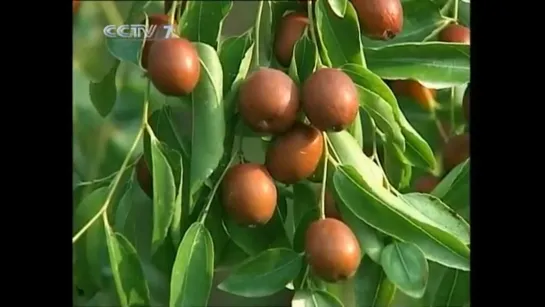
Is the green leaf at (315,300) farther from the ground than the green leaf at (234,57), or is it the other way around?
the green leaf at (234,57)

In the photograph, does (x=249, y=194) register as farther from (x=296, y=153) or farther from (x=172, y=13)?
(x=172, y=13)

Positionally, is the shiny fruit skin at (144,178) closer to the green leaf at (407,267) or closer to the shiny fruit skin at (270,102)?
the shiny fruit skin at (270,102)

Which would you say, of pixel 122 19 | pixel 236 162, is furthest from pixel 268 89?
pixel 122 19

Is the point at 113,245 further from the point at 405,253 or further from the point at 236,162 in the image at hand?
the point at 405,253

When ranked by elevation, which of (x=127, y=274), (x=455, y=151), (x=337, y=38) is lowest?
(x=127, y=274)

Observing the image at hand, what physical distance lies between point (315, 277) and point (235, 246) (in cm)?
8

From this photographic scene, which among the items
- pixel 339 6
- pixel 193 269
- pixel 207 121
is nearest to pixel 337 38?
pixel 339 6

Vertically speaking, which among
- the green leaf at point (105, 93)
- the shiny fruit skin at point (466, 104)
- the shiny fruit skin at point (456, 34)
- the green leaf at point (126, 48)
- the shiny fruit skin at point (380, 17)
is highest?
the shiny fruit skin at point (380, 17)

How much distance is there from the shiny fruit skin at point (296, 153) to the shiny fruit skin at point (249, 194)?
14 millimetres

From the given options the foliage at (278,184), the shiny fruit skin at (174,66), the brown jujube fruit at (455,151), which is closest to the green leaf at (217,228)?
the foliage at (278,184)

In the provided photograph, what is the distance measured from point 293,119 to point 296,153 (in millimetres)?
29

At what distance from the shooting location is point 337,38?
0.85 m

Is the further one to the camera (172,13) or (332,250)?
(172,13)

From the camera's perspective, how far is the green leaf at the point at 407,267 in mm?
826
